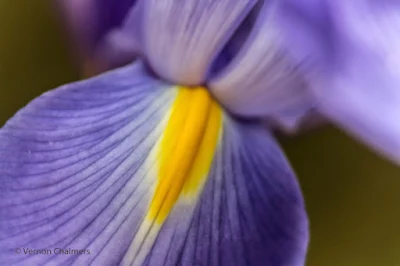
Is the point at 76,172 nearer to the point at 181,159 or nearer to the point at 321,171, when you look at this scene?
the point at 181,159

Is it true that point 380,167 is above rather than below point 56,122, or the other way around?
below

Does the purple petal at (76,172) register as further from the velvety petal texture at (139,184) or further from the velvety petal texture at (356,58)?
the velvety petal texture at (356,58)

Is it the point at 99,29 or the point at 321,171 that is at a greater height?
the point at 99,29

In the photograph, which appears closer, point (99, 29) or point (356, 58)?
point (356, 58)

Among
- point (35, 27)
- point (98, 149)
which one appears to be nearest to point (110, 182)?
point (98, 149)

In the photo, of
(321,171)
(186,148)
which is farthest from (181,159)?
(321,171)

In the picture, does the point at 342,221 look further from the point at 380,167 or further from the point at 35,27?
the point at 35,27

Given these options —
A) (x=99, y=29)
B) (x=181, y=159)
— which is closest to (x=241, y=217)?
(x=181, y=159)

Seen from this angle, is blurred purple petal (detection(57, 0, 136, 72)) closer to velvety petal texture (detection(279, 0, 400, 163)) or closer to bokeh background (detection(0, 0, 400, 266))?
bokeh background (detection(0, 0, 400, 266))
